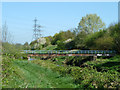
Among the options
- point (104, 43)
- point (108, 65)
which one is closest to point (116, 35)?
point (108, 65)

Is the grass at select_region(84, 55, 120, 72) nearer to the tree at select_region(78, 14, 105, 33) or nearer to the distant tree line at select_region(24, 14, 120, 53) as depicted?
the distant tree line at select_region(24, 14, 120, 53)

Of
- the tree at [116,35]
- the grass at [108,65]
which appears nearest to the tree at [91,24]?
the tree at [116,35]

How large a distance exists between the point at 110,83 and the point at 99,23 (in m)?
Result: 42.1

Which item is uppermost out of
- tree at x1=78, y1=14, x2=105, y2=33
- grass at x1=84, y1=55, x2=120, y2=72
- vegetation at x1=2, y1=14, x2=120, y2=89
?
tree at x1=78, y1=14, x2=105, y2=33

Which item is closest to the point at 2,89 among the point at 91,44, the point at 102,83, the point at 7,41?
the point at 102,83

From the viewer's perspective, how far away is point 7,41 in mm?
17172

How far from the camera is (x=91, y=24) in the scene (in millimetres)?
49344

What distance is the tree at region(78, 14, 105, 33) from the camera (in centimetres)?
4891

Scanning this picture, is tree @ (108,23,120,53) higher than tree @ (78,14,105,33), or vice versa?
tree @ (78,14,105,33)

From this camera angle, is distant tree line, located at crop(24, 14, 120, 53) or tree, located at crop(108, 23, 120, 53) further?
distant tree line, located at crop(24, 14, 120, 53)

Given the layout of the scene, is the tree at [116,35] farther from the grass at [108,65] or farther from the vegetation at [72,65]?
the grass at [108,65]

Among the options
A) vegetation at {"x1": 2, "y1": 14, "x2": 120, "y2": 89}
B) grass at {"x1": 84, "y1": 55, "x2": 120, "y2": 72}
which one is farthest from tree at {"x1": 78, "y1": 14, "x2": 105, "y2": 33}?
grass at {"x1": 84, "y1": 55, "x2": 120, "y2": 72}

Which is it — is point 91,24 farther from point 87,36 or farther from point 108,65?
point 108,65

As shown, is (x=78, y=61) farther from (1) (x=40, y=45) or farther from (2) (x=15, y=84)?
(1) (x=40, y=45)
